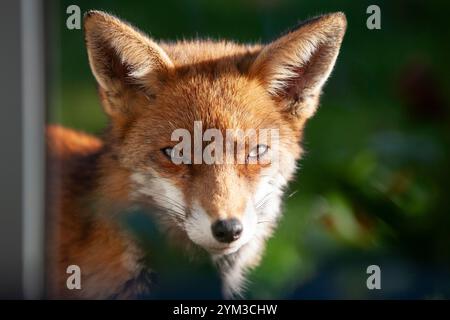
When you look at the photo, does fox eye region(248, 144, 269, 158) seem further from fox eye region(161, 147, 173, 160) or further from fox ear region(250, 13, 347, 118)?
fox eye region(161, 147, 173, 160)

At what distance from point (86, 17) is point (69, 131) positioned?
733 millimetres

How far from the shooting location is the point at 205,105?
3.71 m

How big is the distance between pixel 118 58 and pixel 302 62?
36.7 inches

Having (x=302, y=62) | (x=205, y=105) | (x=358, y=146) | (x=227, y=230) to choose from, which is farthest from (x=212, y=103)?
(x=358, y=146)

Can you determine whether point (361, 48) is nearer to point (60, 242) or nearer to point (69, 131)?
point (69, 131)

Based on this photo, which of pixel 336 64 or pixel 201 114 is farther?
pixel 336 64

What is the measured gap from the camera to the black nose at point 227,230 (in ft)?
11.3

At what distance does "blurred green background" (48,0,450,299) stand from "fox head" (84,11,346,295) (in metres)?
0.22

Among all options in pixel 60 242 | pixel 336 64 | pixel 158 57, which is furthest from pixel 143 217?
pixel 336 64

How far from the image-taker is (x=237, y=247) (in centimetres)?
364

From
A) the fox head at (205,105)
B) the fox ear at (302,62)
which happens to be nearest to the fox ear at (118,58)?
the fox head at (205,105)
